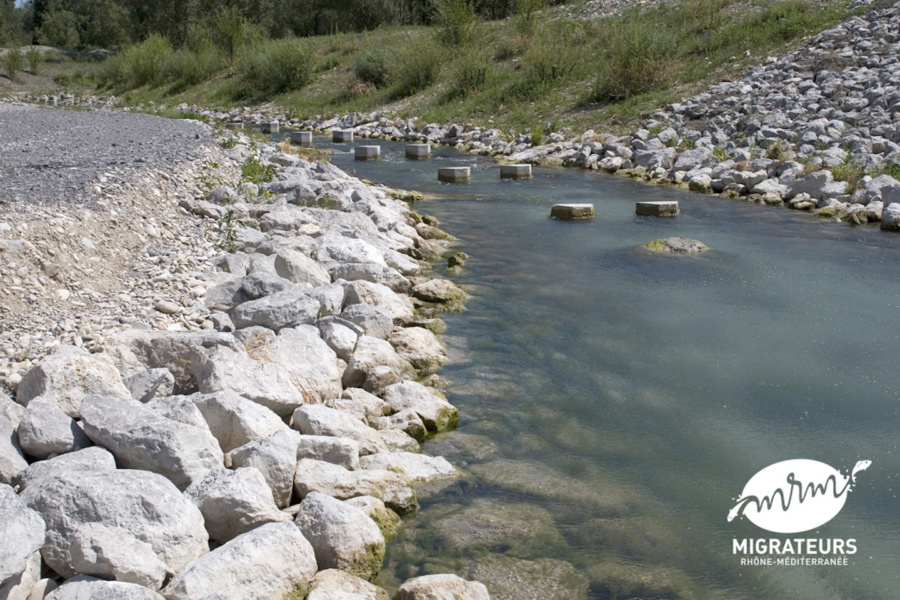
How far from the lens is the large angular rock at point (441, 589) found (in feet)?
11.8

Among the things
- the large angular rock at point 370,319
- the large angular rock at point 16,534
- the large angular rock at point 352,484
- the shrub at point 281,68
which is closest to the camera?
the large angular rock at point 16,534

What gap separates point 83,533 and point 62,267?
3301mm

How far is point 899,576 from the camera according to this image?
4.11m

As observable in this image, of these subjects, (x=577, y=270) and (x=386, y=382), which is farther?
(x=577, y=270)

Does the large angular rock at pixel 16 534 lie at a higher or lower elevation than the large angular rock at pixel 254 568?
higher

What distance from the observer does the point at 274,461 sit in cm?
430

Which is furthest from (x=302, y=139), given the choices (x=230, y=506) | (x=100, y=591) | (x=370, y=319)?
(x=100, y=591)

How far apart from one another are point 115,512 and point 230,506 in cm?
52

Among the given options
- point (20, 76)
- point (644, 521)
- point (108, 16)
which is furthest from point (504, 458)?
point (108, 16)

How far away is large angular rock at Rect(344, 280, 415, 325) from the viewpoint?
7.27m

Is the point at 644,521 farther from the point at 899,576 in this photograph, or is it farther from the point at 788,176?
the point at 788,176

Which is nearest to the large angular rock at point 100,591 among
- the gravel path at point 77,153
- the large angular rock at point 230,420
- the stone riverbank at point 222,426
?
the stone riverbank at point 222,426

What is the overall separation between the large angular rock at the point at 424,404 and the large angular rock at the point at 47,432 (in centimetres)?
207

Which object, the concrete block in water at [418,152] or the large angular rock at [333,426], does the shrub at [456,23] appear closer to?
the concrete block in water at [418,152]
